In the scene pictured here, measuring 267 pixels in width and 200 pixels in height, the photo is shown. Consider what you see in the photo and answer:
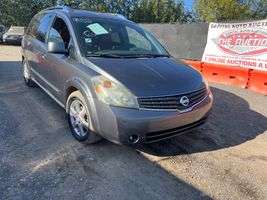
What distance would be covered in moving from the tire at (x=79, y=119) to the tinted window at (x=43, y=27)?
1807 millimetres

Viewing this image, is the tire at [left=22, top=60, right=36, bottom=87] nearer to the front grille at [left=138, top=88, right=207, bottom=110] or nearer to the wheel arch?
the wheel arch

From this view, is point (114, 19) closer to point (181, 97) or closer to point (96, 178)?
point (181, 97)

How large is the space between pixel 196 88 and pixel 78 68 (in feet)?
5.33

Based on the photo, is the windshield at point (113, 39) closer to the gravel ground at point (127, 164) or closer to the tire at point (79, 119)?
the tire at point (79, 119)

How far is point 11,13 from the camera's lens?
29.8 metres

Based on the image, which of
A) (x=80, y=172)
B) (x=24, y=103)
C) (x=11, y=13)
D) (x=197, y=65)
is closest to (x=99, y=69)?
(x=80, y=172)

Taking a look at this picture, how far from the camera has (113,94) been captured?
319 centimetres

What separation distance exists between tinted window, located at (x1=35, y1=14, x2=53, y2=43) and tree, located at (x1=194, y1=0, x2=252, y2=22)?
2120 cm

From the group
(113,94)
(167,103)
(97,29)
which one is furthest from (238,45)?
(113,94)

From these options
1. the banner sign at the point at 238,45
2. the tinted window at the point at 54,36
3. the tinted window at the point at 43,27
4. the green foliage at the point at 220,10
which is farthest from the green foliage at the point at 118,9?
the tinted window at the point at 54,36

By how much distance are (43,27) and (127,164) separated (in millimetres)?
3371

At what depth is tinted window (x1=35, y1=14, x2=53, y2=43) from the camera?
5070 millimetres

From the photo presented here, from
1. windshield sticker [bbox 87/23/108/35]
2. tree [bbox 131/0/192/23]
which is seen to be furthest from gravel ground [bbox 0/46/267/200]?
tree [bbox 131/0/192/23]

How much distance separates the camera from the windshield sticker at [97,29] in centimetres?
424
